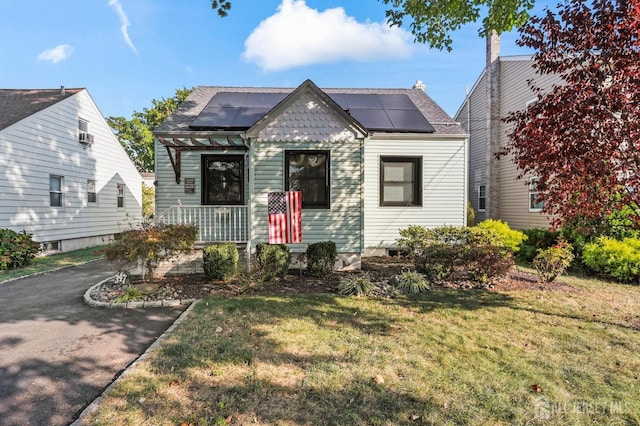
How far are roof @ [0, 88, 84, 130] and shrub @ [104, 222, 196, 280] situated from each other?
350 inches

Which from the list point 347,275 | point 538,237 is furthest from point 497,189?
point 347,275

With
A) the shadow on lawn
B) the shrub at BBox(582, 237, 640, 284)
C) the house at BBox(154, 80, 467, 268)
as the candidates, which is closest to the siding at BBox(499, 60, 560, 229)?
the house at BBox(154, 80, 467, 268)

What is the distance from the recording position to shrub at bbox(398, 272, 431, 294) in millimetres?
6633

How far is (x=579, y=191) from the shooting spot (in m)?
4.52

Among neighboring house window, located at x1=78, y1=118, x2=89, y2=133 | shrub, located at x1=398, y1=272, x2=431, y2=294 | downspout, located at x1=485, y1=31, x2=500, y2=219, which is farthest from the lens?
downspout, located at x1=485, y1=31, x2=500, y2=219

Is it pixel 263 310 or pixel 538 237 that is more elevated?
pixel 538 237

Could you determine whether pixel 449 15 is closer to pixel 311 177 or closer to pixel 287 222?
pixel 311 177

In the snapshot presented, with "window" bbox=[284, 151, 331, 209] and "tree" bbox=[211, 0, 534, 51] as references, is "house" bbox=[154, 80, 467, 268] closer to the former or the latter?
"window" bbox=[284, 151, 331, 209]

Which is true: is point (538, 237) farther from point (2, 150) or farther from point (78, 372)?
point (2, 150)

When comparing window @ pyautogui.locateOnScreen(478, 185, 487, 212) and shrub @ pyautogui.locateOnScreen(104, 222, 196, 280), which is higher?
window @ pyautogui.locateOnScreen(478, 185, 487, 212)

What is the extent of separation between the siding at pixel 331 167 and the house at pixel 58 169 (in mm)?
4837

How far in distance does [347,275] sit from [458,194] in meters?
5.63

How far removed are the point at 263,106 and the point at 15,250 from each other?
8.93 metres

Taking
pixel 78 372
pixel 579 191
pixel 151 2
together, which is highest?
pixel 151 2
